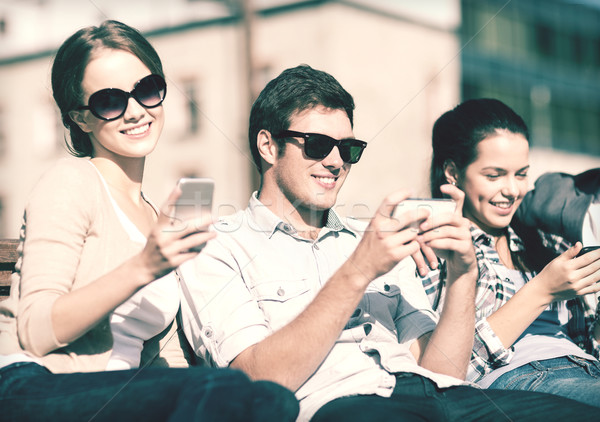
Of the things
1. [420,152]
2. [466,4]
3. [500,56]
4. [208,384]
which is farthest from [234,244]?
[500,56]

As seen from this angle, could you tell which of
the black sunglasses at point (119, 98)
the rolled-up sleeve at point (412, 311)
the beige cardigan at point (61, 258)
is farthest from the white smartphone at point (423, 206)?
the black sunglasses at point (119, 98)

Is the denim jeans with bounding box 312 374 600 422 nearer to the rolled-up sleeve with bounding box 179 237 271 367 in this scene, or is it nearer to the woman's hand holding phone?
the rolled-up sleeve with bounding box 179 237 271 367

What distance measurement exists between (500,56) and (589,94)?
18.8ft

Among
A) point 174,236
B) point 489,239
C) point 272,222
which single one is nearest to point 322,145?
point 272,222

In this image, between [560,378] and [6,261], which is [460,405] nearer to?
[560,378]

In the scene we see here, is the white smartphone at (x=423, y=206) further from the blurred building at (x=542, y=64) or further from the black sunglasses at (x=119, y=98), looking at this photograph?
the blurred building at (x=542, y=64)

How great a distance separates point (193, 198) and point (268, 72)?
47.0ft

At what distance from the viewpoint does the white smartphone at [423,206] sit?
2244 mm

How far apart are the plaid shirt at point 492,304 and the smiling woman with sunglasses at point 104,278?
113 centimetres

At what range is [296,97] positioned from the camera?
2930mm

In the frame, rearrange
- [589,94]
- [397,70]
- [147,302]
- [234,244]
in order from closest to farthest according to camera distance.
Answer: [147,302] < [234,244] < [397,70] < [589,94]

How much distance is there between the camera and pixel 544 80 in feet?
72.1

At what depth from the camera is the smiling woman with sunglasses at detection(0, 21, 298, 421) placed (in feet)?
6.21

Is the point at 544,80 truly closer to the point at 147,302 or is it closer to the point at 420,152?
the point at 420,152
